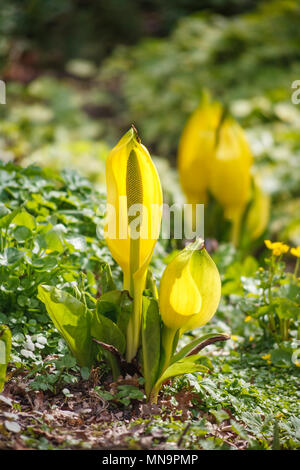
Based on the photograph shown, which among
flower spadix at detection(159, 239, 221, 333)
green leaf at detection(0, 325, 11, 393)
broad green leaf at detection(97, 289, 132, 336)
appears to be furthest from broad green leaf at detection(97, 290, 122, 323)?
green leaf at detection(0, 325, 11, 393)

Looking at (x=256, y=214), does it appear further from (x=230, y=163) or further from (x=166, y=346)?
(x=166, y=346)

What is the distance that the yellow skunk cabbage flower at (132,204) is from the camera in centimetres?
154

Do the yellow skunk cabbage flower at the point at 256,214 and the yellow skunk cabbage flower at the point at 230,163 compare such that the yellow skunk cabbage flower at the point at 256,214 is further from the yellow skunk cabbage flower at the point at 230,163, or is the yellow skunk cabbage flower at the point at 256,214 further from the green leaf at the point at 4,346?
the green leaf at the point at 4,346

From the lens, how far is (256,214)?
3.14 meters

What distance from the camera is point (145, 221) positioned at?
157 cm

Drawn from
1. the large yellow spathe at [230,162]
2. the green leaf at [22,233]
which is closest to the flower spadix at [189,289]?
the green leaf at [22,233]

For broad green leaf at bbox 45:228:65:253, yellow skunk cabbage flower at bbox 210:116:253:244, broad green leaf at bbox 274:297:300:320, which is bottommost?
broad green leaf at bbox 274:297:300:320

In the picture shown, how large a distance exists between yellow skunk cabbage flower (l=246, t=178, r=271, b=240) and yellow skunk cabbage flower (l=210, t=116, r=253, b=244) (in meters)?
0.13

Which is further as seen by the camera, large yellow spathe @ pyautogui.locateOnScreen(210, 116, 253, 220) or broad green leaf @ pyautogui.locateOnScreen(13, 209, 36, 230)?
large yellow spathe @ pyautogui.locateOnScreen(210, 116, 253, 220)

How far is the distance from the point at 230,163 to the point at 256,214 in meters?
0.38

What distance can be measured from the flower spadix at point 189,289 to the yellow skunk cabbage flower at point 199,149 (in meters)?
1.49

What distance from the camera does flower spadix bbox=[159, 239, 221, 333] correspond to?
153cm

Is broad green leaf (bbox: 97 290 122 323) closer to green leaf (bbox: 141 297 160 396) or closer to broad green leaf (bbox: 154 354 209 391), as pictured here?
green leaf (bbox: 141 297 160 396)

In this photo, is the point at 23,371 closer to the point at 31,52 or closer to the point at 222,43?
the point at 222,43
